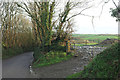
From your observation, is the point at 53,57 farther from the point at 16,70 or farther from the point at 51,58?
the point at 16,70

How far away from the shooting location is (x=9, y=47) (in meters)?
23.7

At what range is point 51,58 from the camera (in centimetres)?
1332

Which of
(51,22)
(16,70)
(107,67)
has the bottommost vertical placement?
(16,70)

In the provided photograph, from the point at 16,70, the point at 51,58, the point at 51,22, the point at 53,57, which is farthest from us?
the point at 51,22

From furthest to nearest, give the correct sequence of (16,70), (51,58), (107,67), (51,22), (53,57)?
(51,22) < (53,57) < (51,58) < (16,70) < (107,67)

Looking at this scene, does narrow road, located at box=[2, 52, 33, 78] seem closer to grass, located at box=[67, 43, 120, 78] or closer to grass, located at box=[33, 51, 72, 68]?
grass, located at box=[33, 51, 72, 68]

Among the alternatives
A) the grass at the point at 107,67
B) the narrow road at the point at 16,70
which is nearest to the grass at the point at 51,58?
the narrow road at the point at 16,70

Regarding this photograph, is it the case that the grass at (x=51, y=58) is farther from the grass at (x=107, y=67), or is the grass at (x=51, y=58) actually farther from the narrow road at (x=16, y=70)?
the grass at (x=107, y=67)

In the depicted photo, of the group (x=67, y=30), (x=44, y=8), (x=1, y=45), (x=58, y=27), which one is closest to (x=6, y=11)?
(x=1, y=45)

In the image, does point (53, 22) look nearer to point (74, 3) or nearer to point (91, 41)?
point (74, 3)

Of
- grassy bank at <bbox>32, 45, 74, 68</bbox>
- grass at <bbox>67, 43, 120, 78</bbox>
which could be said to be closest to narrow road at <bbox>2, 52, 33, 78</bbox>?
grassy bank at <bbox>32, 45, 74, 68</bbox>

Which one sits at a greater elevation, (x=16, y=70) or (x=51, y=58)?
(x=51, y=58)

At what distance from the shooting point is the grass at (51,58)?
12298mm

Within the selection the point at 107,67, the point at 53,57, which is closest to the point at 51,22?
the point at 53,57
